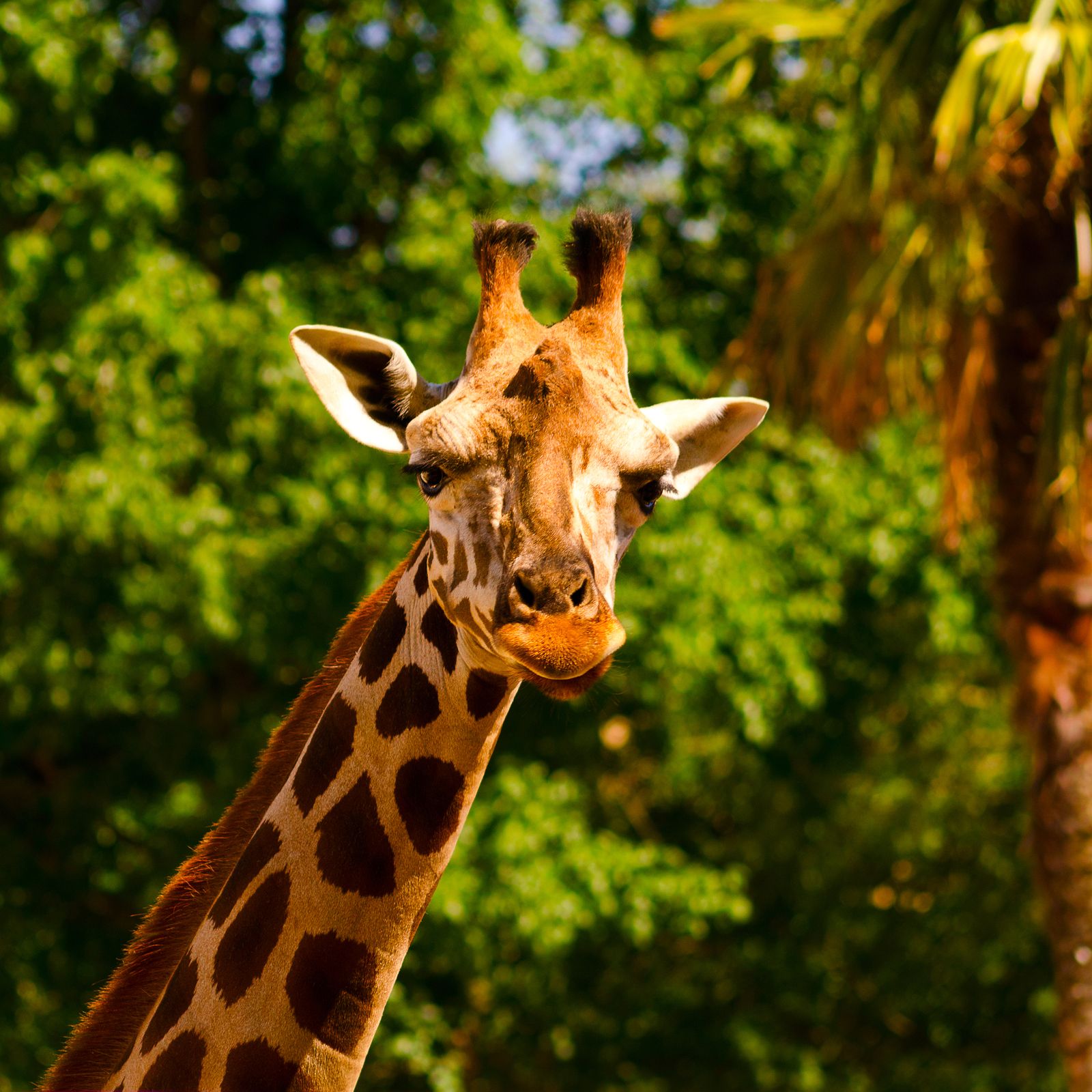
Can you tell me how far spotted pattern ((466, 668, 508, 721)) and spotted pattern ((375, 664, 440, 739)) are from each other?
0.25 ft

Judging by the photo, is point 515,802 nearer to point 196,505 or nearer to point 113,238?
point 196,505

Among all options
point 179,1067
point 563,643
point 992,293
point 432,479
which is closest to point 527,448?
point 432,479

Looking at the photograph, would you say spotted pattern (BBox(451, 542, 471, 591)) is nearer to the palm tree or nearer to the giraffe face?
the giraffe face

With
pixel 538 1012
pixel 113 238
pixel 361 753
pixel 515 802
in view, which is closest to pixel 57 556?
pixel 113 238

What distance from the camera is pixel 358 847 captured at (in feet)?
9.47

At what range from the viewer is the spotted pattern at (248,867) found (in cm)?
301

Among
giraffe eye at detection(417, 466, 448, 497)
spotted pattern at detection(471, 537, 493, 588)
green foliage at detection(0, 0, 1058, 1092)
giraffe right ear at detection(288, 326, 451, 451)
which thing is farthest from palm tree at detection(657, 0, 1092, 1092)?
spotted pattern at detection(471, 537, 493, 588)

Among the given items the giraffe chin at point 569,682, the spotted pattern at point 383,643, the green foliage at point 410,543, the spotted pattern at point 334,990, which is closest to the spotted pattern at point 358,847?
the spotted pattern at point 334,990

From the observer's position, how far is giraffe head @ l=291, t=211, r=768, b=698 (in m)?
2.49

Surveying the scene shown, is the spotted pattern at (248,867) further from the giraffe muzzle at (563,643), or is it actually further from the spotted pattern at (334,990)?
A: the giraffe muzzle at (563,643)

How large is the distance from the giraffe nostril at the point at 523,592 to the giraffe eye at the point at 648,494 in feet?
1.33

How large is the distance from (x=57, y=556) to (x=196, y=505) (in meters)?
1.15

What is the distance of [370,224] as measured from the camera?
37.6ft

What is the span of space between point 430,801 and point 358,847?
0.17 m
